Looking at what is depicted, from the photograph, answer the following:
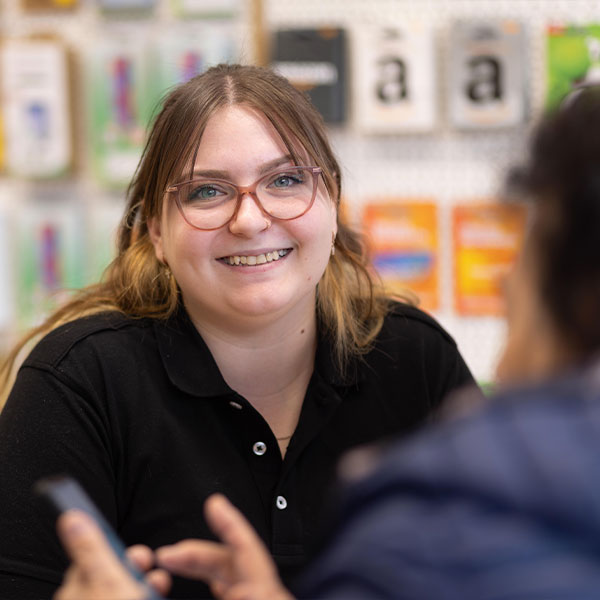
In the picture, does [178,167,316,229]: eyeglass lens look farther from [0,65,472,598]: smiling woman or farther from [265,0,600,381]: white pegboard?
[265,0,600,381]: white pegboard

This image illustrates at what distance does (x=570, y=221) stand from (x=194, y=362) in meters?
0.93

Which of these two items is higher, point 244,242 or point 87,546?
point 244,242

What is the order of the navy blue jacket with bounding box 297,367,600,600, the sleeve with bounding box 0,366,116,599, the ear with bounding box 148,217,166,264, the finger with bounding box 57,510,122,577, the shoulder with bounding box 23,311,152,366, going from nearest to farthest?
the navy blue jacket with bounding box 297,367,600,600
the finger with bounding box 57,510,122,577
the sleeve with bounding box 0,366,116,599
the shoulder with bounding box 23,311,152,366
the ear with bounding box 148,217,166,264

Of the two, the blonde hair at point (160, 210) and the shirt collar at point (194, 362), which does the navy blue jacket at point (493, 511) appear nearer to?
the shirt collar at point (194, 362)

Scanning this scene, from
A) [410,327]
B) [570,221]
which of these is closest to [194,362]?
[410,327]

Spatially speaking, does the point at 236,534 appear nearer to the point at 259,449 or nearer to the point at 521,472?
the point at 521,472

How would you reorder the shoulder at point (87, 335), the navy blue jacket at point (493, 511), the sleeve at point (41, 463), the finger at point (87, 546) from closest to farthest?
the navy blue jacket at point (493, 511)
the finger at point (87, 546)
the sleeve at point (41, 463)
the shoulder at point (87, 335)

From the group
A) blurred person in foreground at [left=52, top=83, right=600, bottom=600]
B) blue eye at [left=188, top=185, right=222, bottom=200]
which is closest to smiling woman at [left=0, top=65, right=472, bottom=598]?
blue eye at [left=188, top=185, right=222, bottom=200]

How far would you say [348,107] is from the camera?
2.72 meters

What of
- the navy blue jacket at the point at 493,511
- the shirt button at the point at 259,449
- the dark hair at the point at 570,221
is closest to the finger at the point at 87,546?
the navy blue jacket at the point at 493,511

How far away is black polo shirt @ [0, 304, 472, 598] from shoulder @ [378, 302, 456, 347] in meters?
0.18

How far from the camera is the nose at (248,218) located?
1485 mm

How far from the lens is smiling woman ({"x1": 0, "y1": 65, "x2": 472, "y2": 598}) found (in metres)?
1.40

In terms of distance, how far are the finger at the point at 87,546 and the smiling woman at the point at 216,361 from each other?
0.57 meters
